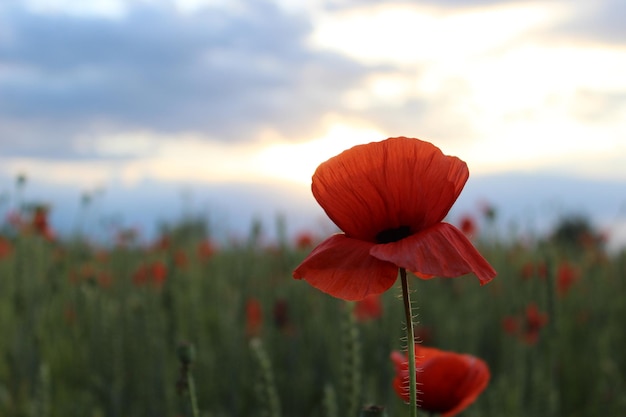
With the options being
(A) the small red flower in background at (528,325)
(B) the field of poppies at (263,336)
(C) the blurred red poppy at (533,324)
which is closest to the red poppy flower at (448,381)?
(B) the field of poppies at (263,336)

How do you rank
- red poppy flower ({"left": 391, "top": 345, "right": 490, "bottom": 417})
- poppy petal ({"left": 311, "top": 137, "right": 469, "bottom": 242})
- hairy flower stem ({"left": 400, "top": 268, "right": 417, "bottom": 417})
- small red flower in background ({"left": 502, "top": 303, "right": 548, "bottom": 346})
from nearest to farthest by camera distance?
hairy flower stem ({"left": 400, "top": 268, "right": 417, "bottom": 417})
poppy petal ({"left": 311, "top": 137, "right": 469, "bottom": 242})
red poppy flower ({"left": 391, "top": 345, "right": 490, "bottom": 417})
small red flower in background ({"left": 502, "top": 303, "right": 548, "bottom": 346})

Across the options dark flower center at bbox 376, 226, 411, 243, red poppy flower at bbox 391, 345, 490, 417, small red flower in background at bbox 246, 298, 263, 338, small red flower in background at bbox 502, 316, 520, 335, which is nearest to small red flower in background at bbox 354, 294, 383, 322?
small red flower in background at bbox 246, 298, 263, 338

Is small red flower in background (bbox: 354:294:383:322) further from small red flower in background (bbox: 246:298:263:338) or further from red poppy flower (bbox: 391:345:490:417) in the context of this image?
red poppy flower (bbox: 391:345:490:417)

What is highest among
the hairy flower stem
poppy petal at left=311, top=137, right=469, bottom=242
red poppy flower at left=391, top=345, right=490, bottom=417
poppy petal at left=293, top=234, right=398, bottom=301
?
poppy petal at left=311, top=137, right=469, bottom=242

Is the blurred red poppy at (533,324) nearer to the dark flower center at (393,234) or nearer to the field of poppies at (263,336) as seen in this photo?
the field of poppies at (263,336)

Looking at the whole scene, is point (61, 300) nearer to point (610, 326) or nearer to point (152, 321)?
point (152, 321)

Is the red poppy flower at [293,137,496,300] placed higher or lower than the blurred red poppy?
higher

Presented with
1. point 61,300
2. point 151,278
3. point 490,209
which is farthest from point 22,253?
point 490,209
